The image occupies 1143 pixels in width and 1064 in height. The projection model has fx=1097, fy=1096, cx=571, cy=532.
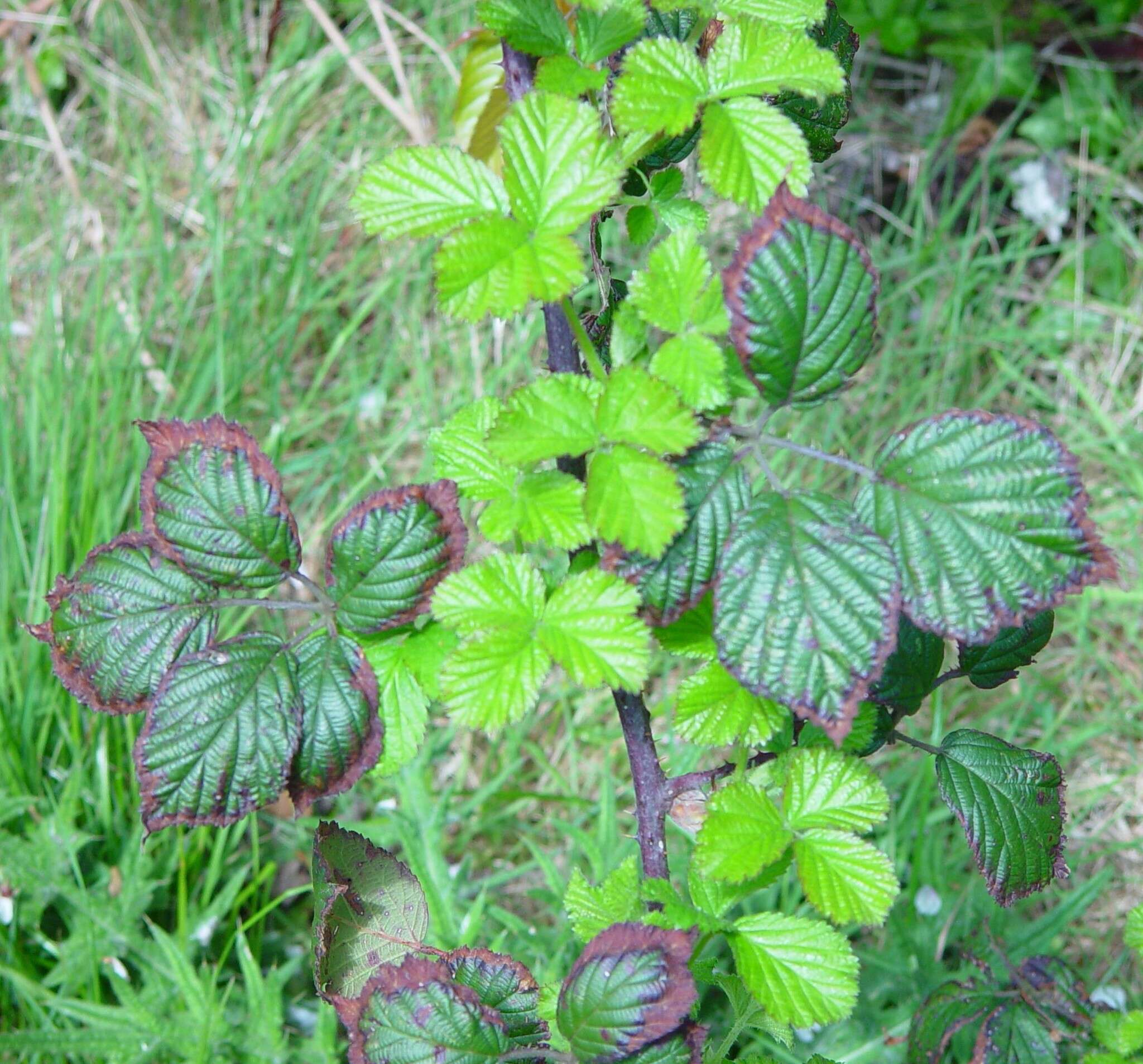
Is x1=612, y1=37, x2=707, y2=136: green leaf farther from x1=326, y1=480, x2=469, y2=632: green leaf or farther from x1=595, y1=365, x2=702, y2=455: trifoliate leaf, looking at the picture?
x1=326, y1=480, x2=469, y2=632: green leaf

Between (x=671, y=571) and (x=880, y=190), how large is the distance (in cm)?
210

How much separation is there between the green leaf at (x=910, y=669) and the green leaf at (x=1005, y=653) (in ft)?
0.06

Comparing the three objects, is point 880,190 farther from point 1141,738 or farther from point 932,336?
point 1141,738

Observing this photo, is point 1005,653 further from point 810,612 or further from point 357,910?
point 357,910

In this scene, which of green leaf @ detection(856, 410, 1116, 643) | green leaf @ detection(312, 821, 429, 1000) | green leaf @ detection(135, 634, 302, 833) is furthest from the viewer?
green leaf @ detection(312, 821, 429, 1000)

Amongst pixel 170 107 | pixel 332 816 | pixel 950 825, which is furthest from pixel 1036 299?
pixel 170 107

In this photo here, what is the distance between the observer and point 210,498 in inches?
23.6

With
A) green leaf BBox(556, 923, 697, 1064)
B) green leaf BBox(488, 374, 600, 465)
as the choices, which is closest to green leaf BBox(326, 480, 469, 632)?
green leaf BBox(488, 374, 600, 465)

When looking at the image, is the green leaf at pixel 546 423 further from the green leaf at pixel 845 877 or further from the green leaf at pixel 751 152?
the green leaf at pixel 845 877

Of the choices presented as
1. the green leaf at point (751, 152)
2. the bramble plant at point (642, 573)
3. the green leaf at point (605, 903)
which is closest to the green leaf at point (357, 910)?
the bramble plant at point (642, 573)

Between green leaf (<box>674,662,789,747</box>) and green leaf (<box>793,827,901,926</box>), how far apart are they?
0.06m

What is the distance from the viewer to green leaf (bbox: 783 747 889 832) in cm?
61

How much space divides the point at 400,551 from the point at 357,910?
0.93ft

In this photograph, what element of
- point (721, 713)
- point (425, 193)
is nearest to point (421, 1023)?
point (721, 713)
